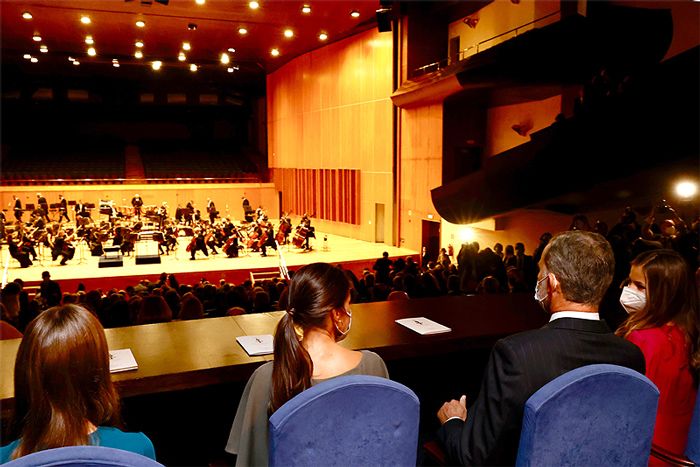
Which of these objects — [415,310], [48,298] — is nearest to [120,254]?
[48,298]

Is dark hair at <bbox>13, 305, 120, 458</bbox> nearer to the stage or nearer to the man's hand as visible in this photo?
the man's hand

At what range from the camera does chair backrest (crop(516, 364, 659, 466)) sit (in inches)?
67.6

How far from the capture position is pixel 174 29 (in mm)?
18000

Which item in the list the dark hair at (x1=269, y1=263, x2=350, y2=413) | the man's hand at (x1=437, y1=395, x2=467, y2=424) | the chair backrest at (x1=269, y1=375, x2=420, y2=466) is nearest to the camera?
the chair backrest at (x1=269, y1=375, x2=420, y2=466)

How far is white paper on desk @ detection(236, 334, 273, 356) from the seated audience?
5.36 feet

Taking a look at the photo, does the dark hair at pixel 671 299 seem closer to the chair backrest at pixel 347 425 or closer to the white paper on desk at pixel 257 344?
the chair backrest at pixel 347 425

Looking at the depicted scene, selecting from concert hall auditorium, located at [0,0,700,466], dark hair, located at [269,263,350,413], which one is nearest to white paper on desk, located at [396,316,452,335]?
concert hall auditorium, located at [0,0,700,466]

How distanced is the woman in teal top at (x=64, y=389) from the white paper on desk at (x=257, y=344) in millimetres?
1079

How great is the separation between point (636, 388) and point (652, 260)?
34.7 inches

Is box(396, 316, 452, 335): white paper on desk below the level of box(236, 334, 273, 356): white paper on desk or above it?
above

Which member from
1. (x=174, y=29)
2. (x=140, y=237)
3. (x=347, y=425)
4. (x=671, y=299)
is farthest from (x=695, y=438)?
(x=174, y=29)

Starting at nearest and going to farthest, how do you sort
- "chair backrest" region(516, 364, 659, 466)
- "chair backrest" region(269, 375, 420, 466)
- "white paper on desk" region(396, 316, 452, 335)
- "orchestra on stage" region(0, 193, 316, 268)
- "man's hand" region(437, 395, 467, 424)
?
"chair backrest" region(269, 375, 420, 466), "chair backrest" region(516, 364, 659, 466), "man's hand" region(437, 395, 467, 424), "white paper on desk" region(396, 316, 452, 335), "orchestra on stage" region(0, 193, 316, 268)

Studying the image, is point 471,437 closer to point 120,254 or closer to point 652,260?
point 652,260

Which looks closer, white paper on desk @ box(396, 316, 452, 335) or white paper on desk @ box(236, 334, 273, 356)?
white paper on desk @ box(236, 334, 273, 356)
